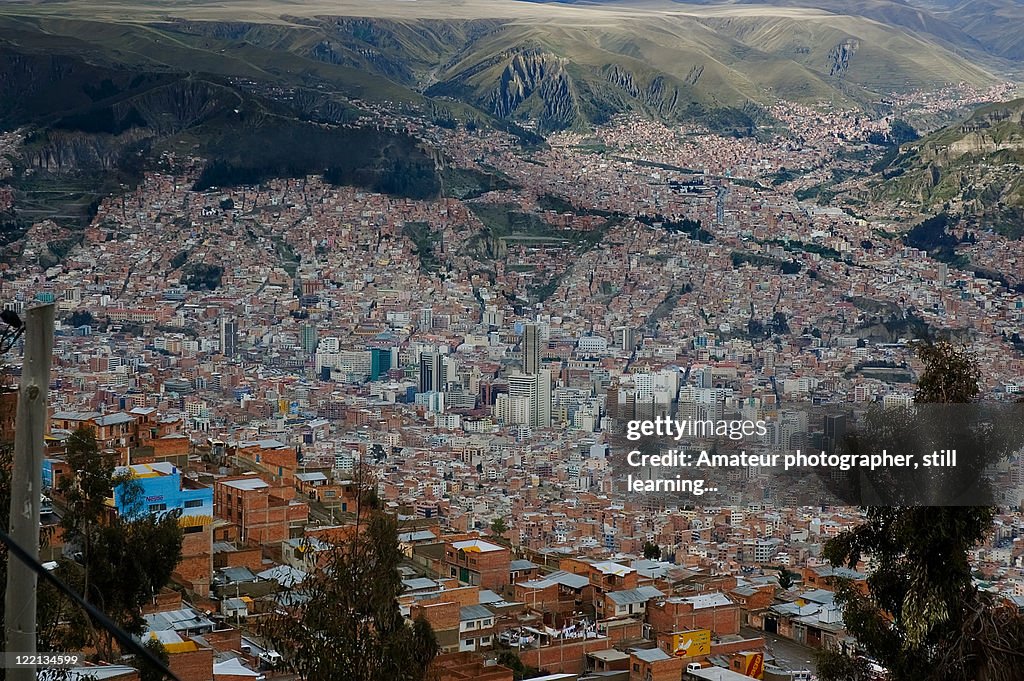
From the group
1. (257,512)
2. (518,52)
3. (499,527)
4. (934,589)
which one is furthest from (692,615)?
(518,52)

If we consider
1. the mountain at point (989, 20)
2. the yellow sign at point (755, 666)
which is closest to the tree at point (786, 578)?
the yellow sign at point (755, 666)

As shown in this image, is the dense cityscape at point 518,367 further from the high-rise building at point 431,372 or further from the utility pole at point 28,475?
the utility pole at point 28,475

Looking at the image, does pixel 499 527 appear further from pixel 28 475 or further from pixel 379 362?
pixel 379 362

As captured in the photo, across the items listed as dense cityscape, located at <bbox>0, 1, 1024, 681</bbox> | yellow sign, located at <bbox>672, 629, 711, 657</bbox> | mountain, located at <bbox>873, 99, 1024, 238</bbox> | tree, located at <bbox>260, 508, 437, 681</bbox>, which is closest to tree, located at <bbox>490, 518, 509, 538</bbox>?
dense cityscape, located at <bbox>0, 1, 1024, 681</bbox>

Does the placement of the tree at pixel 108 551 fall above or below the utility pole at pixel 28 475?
below

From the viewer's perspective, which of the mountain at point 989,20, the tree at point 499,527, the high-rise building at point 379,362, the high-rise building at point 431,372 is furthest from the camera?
the mountain at point 989,20

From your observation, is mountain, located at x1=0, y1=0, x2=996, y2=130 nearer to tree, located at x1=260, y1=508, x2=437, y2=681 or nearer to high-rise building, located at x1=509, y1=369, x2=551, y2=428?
high-rise building, located at x1=509, y1=369, x2=551, y2=428
